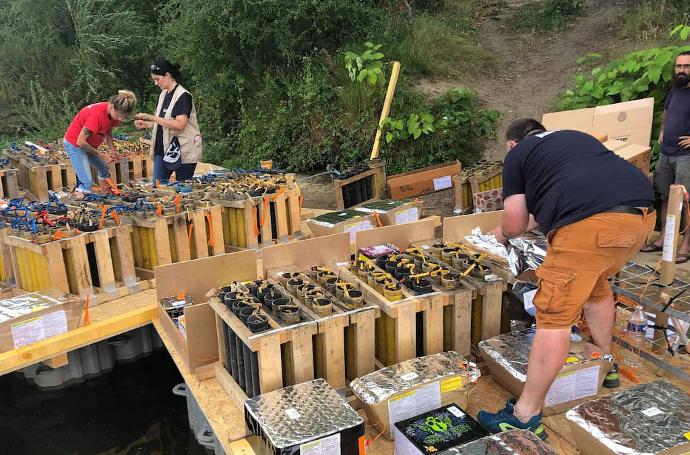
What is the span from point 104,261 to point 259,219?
1.22 metres

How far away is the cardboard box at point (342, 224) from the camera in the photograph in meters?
4.63

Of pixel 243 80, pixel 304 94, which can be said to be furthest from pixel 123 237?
pixel 243 80

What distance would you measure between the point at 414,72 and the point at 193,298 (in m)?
7.47

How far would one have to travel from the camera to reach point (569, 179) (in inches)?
106

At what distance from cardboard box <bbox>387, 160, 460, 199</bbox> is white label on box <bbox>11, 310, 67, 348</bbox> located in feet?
14.1

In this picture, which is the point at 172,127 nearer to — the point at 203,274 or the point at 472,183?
the point at 203,274

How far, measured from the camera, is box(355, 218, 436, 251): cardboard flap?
4031 millimetres

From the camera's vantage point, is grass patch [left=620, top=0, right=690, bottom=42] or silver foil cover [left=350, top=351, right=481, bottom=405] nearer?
silver foil cover [left=350, top=351, right=481, bottom=405]

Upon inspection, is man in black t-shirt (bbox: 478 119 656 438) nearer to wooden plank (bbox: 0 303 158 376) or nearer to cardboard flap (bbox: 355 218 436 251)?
cardboard flap (bbox: 355 218 436 251)

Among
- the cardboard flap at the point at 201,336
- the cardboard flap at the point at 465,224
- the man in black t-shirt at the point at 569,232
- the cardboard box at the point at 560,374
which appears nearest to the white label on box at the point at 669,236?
the man in black t-shirt at the point at 569,232

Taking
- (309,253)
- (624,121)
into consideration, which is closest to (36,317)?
(309,253)

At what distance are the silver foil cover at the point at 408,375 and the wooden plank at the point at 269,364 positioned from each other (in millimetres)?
355

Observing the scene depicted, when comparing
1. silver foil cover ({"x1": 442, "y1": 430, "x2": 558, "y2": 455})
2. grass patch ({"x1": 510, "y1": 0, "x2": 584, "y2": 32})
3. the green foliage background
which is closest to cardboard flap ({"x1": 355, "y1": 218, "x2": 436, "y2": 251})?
silver foil cover ({"x1": 442, "y1": 430, "x2": 558, "y2": 455})

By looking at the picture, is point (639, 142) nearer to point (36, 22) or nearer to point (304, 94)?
point (304, 94)
